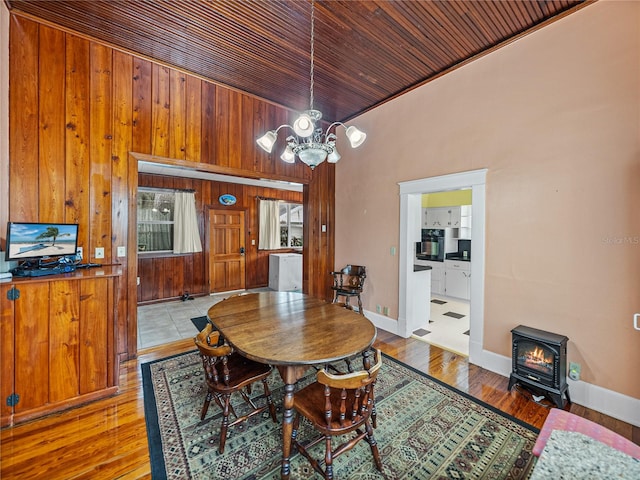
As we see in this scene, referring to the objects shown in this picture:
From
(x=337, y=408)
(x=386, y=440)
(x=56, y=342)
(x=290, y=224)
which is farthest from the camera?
(x=290, y=224)

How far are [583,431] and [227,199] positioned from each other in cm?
605

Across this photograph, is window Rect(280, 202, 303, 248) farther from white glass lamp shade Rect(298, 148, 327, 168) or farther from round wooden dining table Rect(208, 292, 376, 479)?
white glass lamp shade Rect(298, 148, 327, 168)

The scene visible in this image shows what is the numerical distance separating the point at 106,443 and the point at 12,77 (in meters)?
3.16

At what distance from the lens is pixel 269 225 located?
6.56 metres

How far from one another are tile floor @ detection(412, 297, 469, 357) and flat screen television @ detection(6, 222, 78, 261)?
4013 millimetres

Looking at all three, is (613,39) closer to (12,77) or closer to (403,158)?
(403,158)

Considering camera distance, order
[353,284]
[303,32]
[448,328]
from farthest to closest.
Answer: [353,284] → [448,328] → [303,32]

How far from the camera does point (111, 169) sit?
111 inches

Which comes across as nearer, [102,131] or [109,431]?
[109,431]

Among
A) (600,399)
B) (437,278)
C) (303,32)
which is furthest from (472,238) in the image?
(437,278)

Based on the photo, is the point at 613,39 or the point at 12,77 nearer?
the point at 613,39

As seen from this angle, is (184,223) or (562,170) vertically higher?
(562,170)

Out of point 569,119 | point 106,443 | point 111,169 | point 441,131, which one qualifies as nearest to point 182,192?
point 111,169

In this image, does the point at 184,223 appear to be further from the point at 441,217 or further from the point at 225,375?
the point at 441,217
